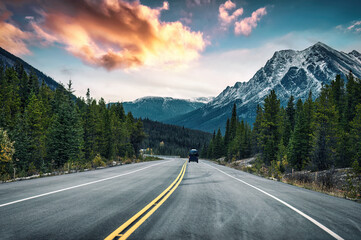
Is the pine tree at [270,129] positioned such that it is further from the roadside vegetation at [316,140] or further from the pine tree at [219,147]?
the pine tree at [219,147]

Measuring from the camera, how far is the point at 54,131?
28969 millimetres

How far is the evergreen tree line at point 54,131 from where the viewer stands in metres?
28.6

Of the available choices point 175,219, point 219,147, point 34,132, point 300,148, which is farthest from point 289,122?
point 175,219

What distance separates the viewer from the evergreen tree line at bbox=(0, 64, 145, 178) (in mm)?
28594

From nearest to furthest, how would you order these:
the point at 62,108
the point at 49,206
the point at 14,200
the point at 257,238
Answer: the point at 257,238
the point at 49,206
the point at 14,200
the point at 62,108

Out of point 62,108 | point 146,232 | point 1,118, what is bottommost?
point 146,232

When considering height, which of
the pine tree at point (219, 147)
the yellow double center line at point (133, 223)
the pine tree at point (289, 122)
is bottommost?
the yellow double center line at point (133, 223)

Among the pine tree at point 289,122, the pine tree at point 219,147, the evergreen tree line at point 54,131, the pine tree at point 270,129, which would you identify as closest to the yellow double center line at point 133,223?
the evergreen tree line at point 54,131

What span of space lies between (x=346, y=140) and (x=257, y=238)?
39518 mm

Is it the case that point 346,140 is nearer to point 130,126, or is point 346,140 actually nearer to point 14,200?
point 14,200

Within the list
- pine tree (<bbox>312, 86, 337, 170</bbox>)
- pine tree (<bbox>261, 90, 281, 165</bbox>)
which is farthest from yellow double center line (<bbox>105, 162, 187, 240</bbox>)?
pine tree (<bbox>261, 90, 281, 165</bbox>)

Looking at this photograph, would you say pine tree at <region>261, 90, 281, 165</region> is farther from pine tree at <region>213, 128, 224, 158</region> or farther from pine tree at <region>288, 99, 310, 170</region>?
pine tree at <region>213, 128, 224, 158</region>

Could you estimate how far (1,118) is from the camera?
113 feet

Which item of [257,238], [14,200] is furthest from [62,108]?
[257,238]
